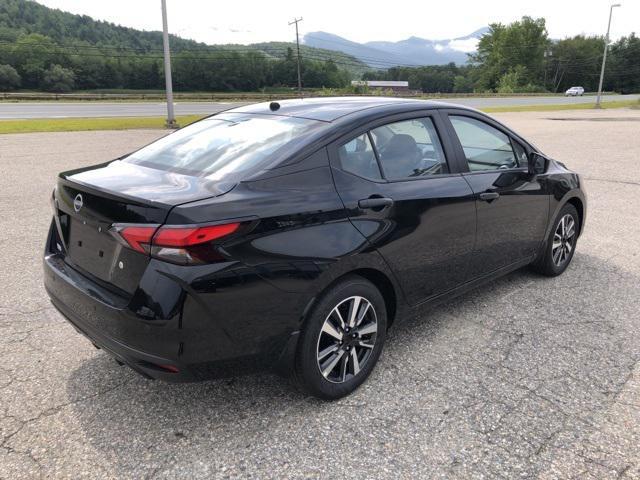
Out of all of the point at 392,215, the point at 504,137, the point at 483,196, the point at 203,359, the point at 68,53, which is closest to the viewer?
the point at 203,359

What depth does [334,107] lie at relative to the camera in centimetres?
334

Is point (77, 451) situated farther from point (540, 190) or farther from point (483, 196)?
point (540, 190)

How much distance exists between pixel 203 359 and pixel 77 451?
30.8 inches

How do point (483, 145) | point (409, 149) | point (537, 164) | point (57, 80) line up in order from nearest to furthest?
point (409, 149), point (483, 145), point (537, 164), point (57, 80)

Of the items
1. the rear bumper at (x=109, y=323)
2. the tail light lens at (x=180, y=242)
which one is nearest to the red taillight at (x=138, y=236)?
the tail light lens at (x=180, y=242)

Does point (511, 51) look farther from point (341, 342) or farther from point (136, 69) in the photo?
point (341, 342)

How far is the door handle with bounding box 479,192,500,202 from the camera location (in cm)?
362

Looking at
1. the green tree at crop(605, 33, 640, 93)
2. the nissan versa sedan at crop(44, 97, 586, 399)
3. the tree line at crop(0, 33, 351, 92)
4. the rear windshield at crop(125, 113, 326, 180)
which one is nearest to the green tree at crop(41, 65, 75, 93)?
the tree line at crop(0, 33, 351, 92)

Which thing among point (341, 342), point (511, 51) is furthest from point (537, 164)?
point (511, 51)

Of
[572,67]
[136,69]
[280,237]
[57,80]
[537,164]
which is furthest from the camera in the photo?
[572,67]

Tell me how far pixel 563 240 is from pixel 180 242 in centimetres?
387

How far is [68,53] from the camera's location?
73.7 m

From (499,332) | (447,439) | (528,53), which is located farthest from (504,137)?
(528,53)

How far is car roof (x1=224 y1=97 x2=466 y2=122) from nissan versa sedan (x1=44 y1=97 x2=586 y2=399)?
18mm
